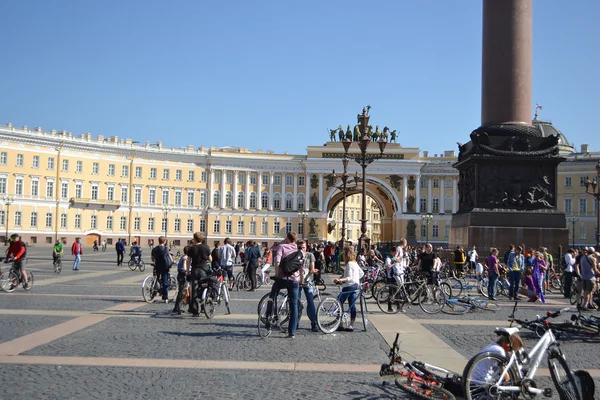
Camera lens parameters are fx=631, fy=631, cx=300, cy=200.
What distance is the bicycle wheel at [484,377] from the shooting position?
619 centimetres

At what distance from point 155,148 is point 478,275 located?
76.6 metres

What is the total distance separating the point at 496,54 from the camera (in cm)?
2222

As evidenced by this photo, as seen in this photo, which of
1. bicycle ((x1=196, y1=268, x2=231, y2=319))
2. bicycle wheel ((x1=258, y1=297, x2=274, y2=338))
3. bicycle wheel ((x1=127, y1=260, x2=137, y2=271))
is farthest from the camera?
bicycle wheel ((x1=127, y1=260, x2=137, y2=271))

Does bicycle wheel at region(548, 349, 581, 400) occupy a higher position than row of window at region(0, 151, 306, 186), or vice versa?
row of window at region(0, 151, 306, 186)

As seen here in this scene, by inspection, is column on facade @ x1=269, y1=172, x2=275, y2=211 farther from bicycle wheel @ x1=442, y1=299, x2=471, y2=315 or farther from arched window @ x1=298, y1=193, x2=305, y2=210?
bicycle wheel @ x1=442, y1=299, x2=471, y2=315

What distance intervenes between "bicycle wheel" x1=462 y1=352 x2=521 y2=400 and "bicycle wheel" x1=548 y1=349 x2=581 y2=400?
46 centimetres

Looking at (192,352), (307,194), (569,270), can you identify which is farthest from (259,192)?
(192,352)

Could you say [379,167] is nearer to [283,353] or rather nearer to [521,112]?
[521,112]

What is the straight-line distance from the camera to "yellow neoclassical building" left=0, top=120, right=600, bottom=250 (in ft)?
254

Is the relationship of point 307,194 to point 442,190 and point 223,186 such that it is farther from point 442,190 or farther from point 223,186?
point 442,190

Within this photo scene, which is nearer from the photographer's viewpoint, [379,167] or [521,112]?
[521,112]

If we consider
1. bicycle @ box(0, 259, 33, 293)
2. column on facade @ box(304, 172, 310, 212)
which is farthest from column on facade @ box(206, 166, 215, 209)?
bicycle @ box(0, 259, 33, 293)

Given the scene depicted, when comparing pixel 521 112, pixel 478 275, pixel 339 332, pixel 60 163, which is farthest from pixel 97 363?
pixel 60 163

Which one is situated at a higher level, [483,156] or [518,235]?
[483,156]
